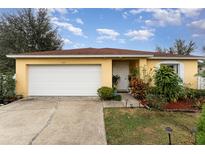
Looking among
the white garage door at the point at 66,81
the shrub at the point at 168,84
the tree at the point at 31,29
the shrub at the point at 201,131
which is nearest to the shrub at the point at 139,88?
the shrub at the point at 168,84

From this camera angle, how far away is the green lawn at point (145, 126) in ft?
22.1

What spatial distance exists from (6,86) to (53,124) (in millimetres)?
6848

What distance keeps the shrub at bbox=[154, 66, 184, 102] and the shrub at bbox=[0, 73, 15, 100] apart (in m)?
8.34

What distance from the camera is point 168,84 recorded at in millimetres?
12609

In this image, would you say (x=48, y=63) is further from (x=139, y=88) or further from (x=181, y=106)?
(x=181, y=106)

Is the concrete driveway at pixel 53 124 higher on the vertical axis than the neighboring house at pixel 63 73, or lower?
lower

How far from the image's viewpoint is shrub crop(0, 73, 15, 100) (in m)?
13.5

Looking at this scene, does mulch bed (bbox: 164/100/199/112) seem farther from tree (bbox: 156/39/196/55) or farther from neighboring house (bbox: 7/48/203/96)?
tree (bbox: 156/39/196/55)

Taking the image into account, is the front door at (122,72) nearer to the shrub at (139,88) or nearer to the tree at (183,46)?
the shrub at (139,88)

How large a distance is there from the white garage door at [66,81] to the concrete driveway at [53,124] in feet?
11.1

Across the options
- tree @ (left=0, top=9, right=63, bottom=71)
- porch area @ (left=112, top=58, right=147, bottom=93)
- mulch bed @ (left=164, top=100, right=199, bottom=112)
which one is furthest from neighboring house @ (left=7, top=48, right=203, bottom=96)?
tree @ (left=0, top=9, right=63, bottom=71)

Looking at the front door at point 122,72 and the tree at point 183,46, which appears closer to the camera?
the front door at point 122,72
